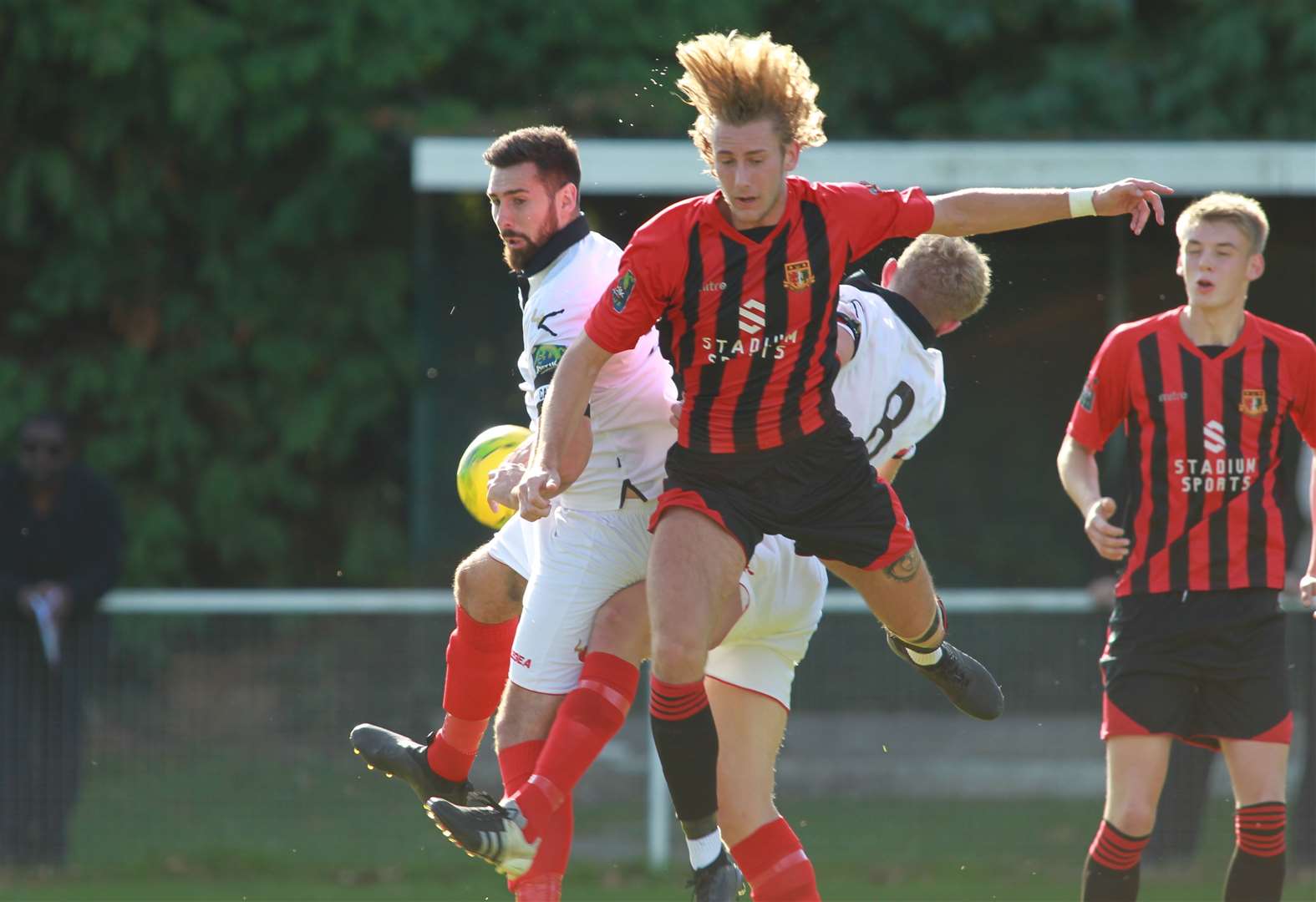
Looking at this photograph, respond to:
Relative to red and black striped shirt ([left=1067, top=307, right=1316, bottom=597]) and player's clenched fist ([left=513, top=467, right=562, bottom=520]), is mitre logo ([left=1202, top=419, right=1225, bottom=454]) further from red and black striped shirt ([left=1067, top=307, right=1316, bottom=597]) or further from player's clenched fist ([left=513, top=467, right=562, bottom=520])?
player's clenched fist ([left=513, top=467, right=562, bottom=520])

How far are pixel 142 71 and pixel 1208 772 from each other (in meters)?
7.04

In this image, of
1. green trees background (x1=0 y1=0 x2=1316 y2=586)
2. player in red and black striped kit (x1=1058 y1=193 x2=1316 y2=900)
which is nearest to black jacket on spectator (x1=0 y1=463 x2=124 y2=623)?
green trees background (x1=0 y1=0 x2=1316 y2=586)

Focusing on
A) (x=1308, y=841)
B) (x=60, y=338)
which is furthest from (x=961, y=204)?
(x=60, y=338)

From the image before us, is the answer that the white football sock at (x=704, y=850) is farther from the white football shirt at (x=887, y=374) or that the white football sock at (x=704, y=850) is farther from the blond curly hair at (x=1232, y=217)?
the blond curly hair at (x=1232, y=217)

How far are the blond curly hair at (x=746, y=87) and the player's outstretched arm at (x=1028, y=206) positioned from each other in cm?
42

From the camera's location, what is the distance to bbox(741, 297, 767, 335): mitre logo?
4.61 m

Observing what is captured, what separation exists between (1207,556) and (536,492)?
2.23 m

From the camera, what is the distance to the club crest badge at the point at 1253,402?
5508 millimetres

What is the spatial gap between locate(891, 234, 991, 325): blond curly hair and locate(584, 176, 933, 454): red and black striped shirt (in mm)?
493

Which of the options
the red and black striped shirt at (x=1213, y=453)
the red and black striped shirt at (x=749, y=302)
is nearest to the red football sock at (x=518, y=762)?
the red and black striped shirt at (x=749, y=302)

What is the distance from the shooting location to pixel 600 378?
16.5 feet

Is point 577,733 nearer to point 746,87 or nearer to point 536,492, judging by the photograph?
point 536,492

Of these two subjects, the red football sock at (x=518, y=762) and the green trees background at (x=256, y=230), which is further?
the green trees background at (x=256, y=230)

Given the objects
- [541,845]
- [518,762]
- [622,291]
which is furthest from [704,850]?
[622,291]
